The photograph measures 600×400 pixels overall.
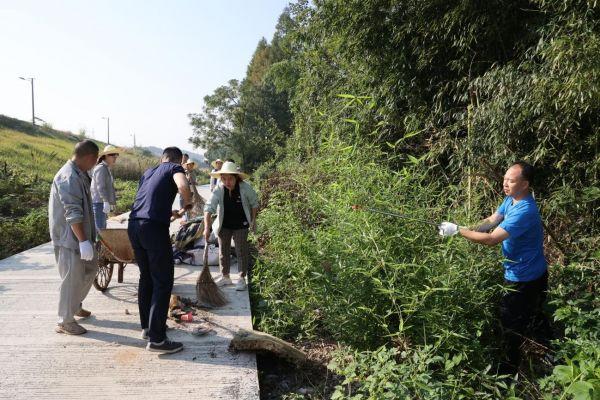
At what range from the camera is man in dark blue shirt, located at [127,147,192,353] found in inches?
134

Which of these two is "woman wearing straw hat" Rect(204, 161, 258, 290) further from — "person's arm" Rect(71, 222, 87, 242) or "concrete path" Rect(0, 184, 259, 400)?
"person's arm" Rect(71, 222, 87, 242)

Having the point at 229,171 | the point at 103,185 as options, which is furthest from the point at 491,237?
the point at 103,185

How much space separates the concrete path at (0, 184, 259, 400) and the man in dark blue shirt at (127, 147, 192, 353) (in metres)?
0.26

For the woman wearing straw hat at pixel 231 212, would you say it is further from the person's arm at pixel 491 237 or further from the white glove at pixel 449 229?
the person's arm at pixel 491 237

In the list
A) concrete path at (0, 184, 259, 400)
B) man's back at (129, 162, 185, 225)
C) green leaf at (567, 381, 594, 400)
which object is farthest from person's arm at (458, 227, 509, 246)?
man's back at (129, 162, 185, 225)

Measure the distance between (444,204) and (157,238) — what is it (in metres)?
2.83

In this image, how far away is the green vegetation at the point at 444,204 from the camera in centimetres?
283

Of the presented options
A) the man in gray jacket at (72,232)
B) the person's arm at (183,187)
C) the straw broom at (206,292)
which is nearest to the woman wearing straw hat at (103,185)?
the man in gray jacket at (72,232)

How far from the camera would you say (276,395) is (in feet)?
10.3

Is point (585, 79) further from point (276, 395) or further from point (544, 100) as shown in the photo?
point (276, 395)

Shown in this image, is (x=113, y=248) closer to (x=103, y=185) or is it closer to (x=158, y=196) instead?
(x=103, y=185)

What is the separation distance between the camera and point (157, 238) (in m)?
3.42

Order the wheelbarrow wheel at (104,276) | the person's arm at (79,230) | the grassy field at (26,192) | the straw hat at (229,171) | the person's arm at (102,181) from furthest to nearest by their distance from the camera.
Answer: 1. the grassy field at (26,192)
2. the person's arm at (102,181)
3. the straw hat at (229,171)
4. the wheelbarrow wheel at (104,276)
5. the person's arm at (79,230)

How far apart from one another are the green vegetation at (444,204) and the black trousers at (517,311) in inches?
4.2
